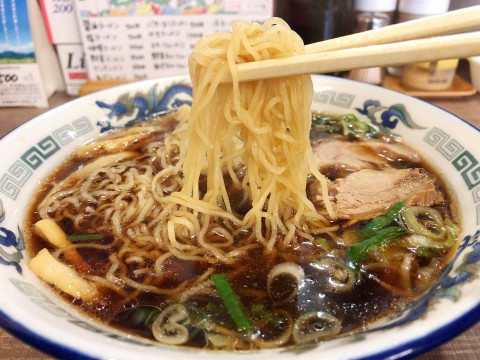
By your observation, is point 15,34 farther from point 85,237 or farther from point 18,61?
point 85,237

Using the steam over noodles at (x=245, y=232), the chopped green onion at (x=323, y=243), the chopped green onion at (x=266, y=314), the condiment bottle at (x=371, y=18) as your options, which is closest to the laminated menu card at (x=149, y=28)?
the condiment bottle at (x=371, y=18)

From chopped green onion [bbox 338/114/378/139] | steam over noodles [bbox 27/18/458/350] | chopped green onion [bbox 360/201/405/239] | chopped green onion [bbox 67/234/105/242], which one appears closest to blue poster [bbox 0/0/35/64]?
steam over noodles [bbox 27/18/458/350]

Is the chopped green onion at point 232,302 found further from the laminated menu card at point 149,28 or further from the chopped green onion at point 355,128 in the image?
the laminated menu card at point 149,28

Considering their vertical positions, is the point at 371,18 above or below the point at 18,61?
above

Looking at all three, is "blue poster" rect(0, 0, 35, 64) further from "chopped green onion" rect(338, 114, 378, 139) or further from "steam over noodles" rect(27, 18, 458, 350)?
"chopped green onion" rect(338, 114, 378, 139)

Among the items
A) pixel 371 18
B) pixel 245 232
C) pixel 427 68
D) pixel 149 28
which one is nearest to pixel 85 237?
pixel 245 232

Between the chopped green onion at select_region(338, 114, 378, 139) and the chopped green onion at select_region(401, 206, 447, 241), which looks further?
the chopped green onion at select_region(338, 114, 378, 139)
